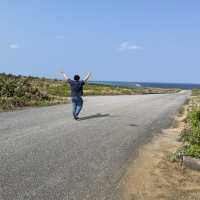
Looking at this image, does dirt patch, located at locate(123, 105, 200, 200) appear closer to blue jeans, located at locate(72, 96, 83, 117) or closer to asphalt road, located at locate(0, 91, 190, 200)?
asphalt road, located at locate(0, 91, 190, 200)

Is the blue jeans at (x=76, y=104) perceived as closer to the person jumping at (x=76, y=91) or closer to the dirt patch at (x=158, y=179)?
the person jumping at (x=76, y=91)

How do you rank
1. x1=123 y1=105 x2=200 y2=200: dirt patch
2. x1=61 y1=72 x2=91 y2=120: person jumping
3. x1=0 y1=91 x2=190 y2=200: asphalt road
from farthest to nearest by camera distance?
x1=61 y1=72 x2=91 y2=120: person jumping → x1=123 y1=105 x2=200 y2=200: dirt patch → x1=0 y1=91 x2=190 y2=200: asphalt road

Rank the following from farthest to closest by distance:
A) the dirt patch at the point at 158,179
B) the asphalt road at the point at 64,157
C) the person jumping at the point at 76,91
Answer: the person jumping at the point at 76,91 → the dirt patch at the point at 158,179 → the asphalt road at the point at 64,157

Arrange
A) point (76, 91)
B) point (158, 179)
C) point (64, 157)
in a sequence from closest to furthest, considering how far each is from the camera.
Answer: point (158, 179) → point (64, 157) → point (76, 91)

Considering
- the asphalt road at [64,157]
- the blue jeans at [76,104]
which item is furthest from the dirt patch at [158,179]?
the blue jeans at [76,104]

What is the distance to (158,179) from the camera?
28.5 ft

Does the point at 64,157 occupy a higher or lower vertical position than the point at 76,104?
lower

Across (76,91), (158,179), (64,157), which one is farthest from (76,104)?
(158,179)

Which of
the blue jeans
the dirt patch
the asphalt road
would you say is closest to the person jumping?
the blue jeans

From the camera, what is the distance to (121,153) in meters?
11.0

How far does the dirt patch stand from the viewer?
24.6 feet

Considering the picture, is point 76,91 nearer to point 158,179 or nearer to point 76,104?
point 76,104

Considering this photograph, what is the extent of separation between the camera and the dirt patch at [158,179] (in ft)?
24.6

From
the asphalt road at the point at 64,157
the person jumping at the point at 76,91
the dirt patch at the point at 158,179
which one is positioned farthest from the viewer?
the person jumping at the point at 76,91
